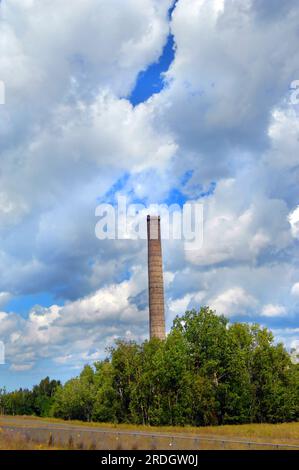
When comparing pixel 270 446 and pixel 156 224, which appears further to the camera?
pixel 156 224

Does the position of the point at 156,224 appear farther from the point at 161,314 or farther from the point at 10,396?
the point at 10,396

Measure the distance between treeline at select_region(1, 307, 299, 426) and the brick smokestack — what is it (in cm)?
703

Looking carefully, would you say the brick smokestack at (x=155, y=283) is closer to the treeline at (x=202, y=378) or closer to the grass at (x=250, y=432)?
the treeline at (x=202, y=378)

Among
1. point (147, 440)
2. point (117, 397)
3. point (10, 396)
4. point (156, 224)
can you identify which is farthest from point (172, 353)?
point (10, 396)

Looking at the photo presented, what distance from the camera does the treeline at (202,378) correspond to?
5588cm

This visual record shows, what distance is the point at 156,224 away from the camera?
83375mm

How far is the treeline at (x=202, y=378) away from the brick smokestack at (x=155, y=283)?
7032 millimetres

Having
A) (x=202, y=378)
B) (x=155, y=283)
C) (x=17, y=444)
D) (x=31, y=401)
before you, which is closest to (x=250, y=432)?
(x=202, y=378)

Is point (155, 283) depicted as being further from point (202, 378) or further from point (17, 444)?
point (17, 444)

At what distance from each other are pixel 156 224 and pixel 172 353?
95.3 ft

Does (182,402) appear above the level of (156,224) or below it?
below

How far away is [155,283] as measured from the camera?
261 ft

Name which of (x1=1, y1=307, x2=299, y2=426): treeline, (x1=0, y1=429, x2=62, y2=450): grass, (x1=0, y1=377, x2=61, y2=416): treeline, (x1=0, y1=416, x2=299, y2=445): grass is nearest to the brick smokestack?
(x1=1, y1=307, x2=299, y2=426): treeline

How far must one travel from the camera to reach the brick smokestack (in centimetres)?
7819
